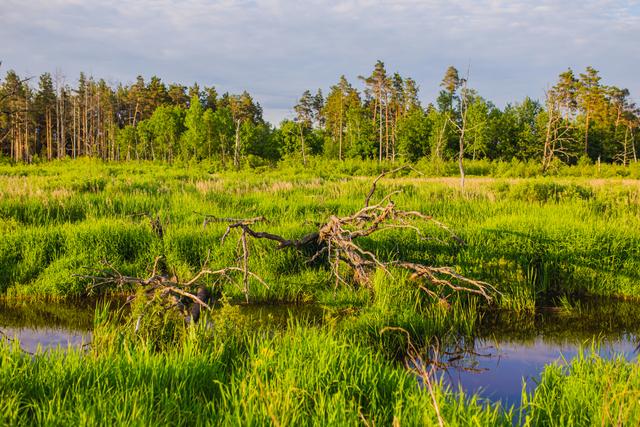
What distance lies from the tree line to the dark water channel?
36249 mm

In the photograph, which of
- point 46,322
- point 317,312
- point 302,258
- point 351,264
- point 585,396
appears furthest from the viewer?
point 302,258

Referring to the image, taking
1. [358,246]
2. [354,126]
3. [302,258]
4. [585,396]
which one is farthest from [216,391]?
[354,126]

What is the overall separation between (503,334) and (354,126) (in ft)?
208

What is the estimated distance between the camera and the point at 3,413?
3.16 m

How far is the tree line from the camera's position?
5650cm

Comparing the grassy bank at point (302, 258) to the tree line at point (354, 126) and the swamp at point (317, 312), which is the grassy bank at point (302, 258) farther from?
the tree line at point (354, 126)

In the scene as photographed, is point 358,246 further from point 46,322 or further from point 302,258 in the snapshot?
point 46,322

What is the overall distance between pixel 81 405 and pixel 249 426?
109cm

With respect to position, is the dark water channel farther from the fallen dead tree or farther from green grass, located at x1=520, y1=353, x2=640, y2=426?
the fallen dead tree

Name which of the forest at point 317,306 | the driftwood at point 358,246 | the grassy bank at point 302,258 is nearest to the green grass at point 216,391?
the forest at point 317,306

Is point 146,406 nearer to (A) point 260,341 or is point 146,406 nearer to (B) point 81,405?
(B) point 81,405

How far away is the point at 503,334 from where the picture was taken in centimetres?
677

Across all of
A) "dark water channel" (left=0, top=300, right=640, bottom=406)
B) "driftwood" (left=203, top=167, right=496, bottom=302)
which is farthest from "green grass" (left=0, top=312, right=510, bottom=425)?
"driftwood" (left=203, top=167, right=496, bottom=302)

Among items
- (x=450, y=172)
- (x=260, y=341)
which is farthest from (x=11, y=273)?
(x=450, y=172)
